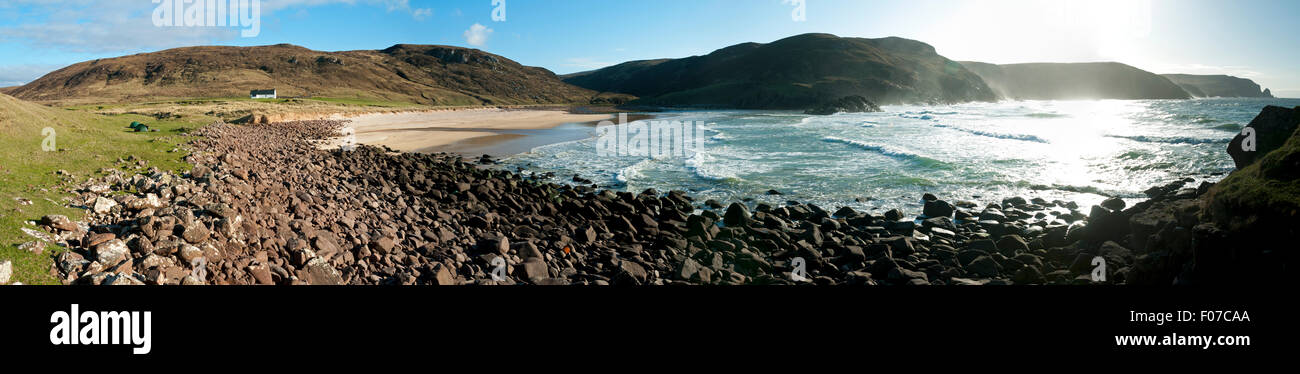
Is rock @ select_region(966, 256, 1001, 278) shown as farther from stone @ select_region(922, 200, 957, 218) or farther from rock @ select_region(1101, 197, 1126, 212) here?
rock @ select_region(1101, 197, 1126, 212)

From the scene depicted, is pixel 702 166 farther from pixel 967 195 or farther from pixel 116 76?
pixel 116 76

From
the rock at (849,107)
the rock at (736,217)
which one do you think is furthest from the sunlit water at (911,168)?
the rock at (849,107)

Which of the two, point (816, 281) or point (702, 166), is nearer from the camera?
point (816, 281)

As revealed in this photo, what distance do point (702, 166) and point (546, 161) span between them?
24.3 ft

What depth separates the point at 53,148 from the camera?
10875 mm

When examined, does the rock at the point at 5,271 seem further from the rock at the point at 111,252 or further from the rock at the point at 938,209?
the rock at the point at 938,209

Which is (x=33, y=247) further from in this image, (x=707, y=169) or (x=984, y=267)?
(x=707, y=169)

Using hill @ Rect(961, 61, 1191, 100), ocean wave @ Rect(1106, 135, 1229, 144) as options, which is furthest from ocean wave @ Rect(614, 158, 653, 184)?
hill @ Rect(961, 61, 1191, 100)

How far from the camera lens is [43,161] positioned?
30.9 feet

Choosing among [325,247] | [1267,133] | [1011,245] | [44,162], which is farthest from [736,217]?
[44,162]

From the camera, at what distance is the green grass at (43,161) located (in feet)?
15.8

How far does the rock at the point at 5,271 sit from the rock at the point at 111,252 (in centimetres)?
61
